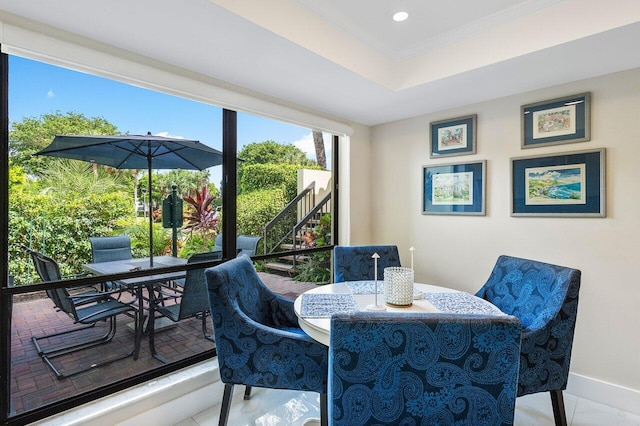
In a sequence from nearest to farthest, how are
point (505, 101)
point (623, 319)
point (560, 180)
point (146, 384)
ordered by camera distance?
point (146, 384)
point (623, 319)
point (560, 180)
point (505, 101)

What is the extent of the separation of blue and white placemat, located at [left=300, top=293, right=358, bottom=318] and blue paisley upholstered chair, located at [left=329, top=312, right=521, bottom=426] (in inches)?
26.2

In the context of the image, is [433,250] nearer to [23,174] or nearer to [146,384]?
[146,384]

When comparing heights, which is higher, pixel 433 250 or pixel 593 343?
pixel 433 250

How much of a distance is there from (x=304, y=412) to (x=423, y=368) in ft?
4.85

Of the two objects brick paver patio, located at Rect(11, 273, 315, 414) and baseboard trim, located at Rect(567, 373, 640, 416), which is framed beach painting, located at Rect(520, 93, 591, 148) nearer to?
baseboard trim, located at Rect(567, 373, 640, 416)

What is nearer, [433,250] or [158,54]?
[158,54]

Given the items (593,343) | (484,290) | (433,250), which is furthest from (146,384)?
(593,343)

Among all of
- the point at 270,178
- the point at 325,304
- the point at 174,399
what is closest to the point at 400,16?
the point at 270,178

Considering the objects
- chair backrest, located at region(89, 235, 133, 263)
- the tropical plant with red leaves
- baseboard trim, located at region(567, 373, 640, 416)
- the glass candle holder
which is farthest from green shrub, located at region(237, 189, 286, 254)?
baseboard trim, located at region(567, 373, 640, 416)

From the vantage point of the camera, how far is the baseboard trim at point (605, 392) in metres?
2.21

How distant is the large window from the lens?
1.73 metres

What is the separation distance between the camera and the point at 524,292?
6.62 ft

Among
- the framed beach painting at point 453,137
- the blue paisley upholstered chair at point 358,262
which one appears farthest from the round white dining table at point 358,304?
the framed beach painting at point 453,137

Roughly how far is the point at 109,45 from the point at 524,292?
2.84m
